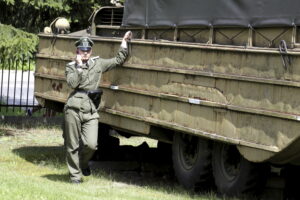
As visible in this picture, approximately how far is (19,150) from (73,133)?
13.4 ft

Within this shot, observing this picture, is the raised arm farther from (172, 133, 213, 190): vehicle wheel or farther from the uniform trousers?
(172, 133, 213, 190): vehicle wheel

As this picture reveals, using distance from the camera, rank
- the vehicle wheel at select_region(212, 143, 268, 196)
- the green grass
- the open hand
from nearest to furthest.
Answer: the green grass
the vehicle wheel at select_region(212, 143, 268, 196)
the open hand

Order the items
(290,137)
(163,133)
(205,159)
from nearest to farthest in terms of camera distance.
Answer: (290,137)
(205,159)
(163,133)

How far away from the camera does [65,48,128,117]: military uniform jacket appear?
11.9 meters

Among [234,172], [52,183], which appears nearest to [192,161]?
[234,172]

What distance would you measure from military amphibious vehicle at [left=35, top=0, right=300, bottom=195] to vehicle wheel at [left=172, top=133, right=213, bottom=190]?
13 mm

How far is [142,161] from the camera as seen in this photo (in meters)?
14.3

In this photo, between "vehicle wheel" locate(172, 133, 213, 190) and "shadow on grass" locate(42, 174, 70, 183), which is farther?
"shadow on grass" locate(42, 174, 70, 183)

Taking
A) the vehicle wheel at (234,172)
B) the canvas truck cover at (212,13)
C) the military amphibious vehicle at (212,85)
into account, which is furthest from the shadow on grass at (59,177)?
the canvas truck cover at (212,13)

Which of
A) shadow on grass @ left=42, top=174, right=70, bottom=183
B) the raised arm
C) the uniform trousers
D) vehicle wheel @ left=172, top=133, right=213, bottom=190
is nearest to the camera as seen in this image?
vehicle wheel @ left=172, top=133, right=213, bottom=190

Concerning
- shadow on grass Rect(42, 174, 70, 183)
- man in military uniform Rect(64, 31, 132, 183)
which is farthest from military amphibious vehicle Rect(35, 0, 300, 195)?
shadow on grass Rect(42, 174, 70, 183)

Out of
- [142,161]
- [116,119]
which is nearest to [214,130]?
[116,119]

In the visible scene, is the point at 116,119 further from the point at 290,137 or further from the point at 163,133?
the point at 290,137

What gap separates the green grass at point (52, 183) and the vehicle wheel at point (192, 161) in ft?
0.61
